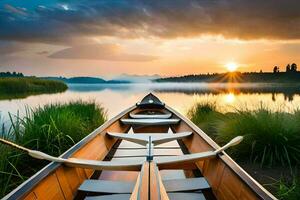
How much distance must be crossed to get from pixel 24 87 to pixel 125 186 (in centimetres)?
3101

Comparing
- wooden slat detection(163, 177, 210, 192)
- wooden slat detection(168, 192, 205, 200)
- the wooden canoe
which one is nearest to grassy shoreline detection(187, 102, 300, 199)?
the wooden canoe

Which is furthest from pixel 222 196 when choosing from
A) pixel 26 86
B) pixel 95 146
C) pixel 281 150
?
pixel 26 86

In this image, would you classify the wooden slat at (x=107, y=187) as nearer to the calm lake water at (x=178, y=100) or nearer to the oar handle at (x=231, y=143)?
the oar handle at (x=231, y=143)

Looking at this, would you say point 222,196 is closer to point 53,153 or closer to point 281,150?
point 281,150

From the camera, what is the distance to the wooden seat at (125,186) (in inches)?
116

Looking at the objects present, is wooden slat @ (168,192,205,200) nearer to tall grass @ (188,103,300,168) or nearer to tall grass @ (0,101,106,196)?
tall grass @ (0,101,106,196)

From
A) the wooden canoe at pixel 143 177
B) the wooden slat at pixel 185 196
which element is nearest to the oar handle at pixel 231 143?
the wooden canoe at pixel 143 177

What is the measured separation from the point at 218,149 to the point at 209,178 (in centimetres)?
34

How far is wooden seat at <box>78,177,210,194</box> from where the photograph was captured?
2.95m

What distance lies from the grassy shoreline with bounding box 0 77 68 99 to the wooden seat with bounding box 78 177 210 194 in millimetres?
23997

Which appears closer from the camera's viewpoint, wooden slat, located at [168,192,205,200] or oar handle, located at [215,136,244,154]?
wooden slat, located at [168,192,205,200]

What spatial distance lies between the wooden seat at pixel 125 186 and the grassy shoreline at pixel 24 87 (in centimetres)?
2400

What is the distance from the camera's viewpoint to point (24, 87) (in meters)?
31.3

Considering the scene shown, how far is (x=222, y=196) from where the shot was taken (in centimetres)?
288
